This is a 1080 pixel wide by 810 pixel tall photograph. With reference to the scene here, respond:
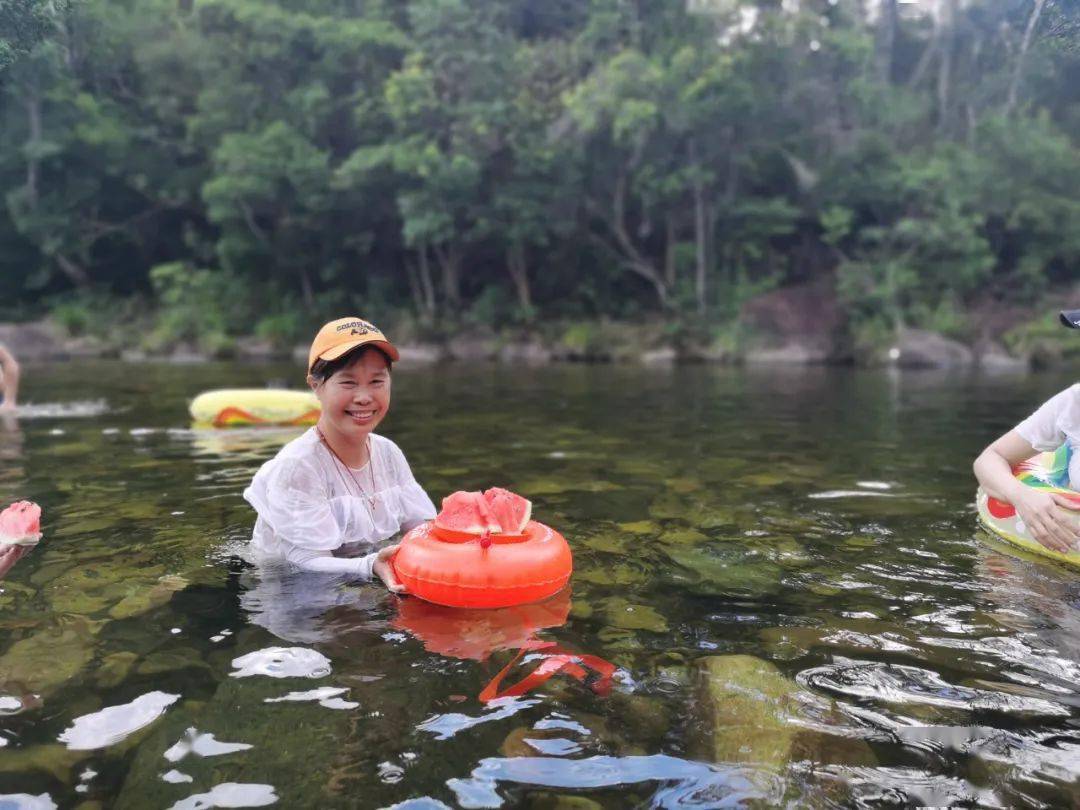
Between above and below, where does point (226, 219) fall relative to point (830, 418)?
above

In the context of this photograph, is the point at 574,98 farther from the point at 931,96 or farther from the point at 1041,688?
the point at 1041,688

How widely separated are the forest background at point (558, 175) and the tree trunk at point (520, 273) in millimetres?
162

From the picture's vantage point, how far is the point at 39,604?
3.39 metres

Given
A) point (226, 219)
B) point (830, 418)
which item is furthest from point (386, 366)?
point (226, 219)

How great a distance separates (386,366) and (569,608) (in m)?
1.21

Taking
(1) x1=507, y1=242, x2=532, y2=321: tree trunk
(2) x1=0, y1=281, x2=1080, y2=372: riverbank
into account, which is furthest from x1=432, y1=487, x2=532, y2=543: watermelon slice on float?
(1) x1=507, y1=242, x2=532, y2=321: tree trunk

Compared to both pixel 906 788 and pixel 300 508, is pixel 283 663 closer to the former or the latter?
pixel 300 508

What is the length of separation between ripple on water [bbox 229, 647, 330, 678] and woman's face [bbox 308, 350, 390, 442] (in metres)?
0.97

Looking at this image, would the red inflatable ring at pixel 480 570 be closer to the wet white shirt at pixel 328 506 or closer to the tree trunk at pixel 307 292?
the wet white shirt at pixel 328 506

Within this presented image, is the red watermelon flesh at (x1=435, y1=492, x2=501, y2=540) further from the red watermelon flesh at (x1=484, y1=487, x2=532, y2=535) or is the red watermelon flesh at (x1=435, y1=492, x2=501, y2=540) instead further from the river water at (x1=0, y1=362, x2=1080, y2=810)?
the river water at (x1=0, y1=362, x2=1080, y2=810)

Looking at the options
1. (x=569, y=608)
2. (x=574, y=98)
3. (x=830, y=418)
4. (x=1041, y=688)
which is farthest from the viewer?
(x=574, y=98)

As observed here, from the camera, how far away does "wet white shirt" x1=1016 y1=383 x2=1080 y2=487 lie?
12.6 feet

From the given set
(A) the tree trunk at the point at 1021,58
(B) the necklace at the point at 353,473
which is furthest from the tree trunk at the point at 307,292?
(B) the necklace at the point at 353,473

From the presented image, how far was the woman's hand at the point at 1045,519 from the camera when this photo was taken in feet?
11.4
